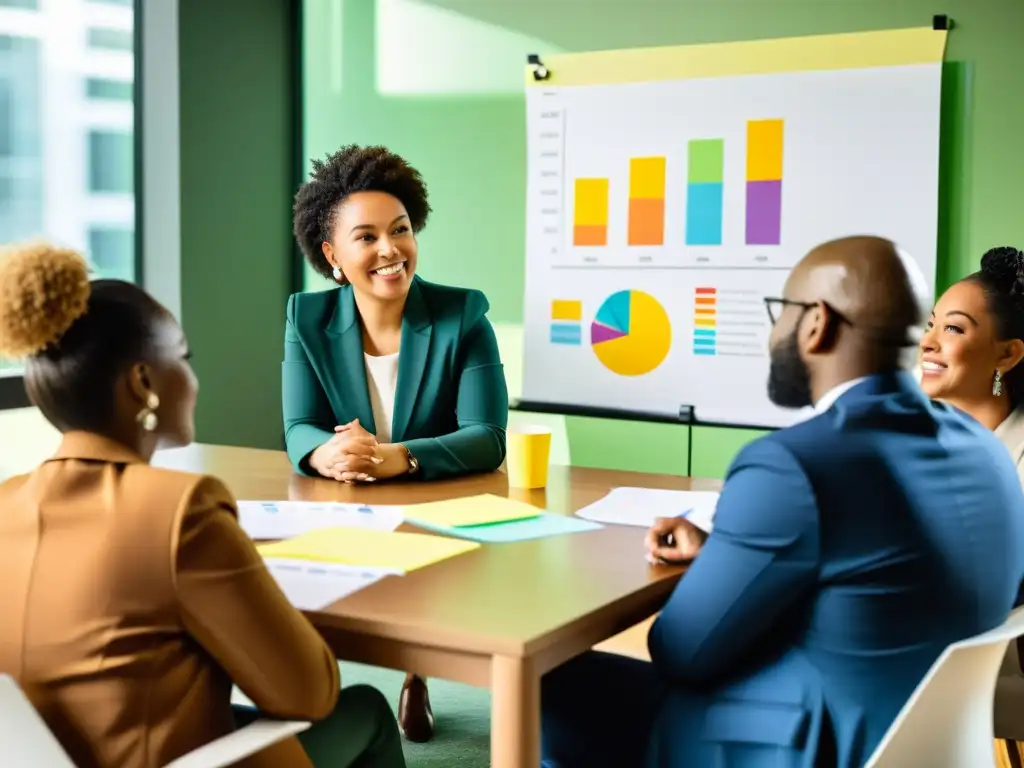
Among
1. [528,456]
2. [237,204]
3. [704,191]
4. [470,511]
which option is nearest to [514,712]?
[470,511]

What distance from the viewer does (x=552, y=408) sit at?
398 cm

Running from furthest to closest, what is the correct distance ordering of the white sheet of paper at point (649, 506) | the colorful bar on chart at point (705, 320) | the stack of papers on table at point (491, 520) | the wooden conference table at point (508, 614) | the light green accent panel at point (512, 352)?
the light green accent panel at point (512, 352), the colorful bar on chart at point (705, 320), the white sheet of paper at point (649, 506), the stack of papers on table at point (491, 520), the wooden conference table at point (508, 614)

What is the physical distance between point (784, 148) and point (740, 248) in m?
0.33

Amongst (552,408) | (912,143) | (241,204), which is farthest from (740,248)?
(241,204)

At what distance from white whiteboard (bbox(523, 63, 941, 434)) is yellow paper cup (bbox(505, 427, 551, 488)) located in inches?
61.0

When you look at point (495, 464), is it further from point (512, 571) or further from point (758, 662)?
point (758, 662)

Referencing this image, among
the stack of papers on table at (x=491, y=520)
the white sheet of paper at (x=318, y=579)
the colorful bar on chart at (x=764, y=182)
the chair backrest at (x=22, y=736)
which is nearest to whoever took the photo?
the chair backrest at (x=22, y=736)

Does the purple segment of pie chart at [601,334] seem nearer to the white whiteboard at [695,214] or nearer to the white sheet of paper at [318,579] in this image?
the white whiteboard at [695,214]

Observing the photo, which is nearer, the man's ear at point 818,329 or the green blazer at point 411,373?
the man's ear at point 818,329

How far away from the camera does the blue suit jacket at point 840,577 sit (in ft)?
4.40

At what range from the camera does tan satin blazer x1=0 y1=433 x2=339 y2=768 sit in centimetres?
120

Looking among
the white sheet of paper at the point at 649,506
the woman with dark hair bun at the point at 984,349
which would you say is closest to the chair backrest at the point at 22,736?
the white sheet of paper at the point at 649,506

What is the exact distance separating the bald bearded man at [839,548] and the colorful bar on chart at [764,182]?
214 centimetres

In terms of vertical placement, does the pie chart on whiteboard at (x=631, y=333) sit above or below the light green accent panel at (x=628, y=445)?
above
